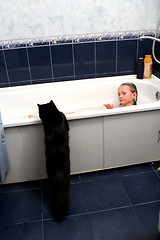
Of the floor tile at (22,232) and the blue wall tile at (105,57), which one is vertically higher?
the blue wall tile at (105,57)

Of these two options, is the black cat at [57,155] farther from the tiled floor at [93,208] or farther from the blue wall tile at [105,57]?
the blue wall tile at [105,57]

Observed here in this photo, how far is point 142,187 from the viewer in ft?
6.48

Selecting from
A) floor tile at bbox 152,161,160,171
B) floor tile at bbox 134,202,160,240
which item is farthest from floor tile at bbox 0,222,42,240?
floor tile at bbox 152,161,160,171

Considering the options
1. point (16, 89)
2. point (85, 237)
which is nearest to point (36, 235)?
point (85, 237)

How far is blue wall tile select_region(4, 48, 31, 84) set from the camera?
2445 millimetres

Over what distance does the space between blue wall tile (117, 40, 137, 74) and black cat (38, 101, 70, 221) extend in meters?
1.23

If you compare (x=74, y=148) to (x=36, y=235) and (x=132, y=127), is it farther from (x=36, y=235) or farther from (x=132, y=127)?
(x=36, y=235)

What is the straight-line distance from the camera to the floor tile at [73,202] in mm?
1794

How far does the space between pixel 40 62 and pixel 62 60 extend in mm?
218

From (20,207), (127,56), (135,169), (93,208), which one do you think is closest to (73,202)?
(93,208)

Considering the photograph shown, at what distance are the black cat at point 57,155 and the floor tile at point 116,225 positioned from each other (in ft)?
0.79

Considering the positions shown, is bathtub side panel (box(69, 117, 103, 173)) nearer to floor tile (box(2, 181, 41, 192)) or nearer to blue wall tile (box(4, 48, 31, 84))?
floor tile (box(2, 181, 41, 192))

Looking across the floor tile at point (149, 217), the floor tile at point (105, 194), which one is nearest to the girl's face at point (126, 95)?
the floor tile at point (105, 194)

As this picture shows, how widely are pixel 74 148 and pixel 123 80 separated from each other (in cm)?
104
